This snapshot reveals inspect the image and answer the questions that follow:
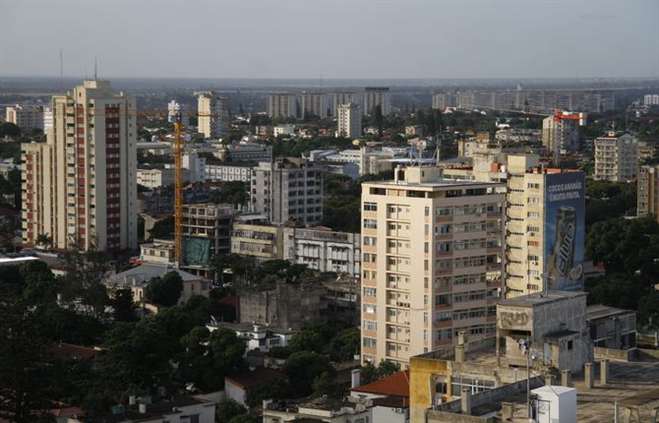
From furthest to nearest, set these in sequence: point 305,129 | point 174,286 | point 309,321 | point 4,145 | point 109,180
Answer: point 305,129, point 4,145, point 109,180, point 174,286, point 309,321

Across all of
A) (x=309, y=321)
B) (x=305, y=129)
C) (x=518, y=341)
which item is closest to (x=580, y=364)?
(x=518, y=341)

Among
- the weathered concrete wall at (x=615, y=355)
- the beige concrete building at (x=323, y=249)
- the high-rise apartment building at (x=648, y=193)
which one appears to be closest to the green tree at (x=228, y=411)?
the weathered concrete wall at (x=615, y=355)

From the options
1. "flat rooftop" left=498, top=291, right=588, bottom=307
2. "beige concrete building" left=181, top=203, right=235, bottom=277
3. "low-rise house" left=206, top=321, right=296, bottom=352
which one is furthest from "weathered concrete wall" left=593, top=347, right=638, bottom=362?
Answer: "beige concrete building" left=181, top=203, right=235, bottom=277

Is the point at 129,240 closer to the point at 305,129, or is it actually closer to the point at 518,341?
the point at 518,341

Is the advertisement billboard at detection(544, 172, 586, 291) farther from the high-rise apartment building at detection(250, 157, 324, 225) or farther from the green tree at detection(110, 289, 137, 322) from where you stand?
the high-rise apartment building at detection(250, 157, 324, 225)

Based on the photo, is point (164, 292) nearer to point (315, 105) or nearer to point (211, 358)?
point (211, 358)

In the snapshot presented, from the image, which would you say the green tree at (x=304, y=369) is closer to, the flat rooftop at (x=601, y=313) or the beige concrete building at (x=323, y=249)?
the flat rooftop at (x=601, y=313)
